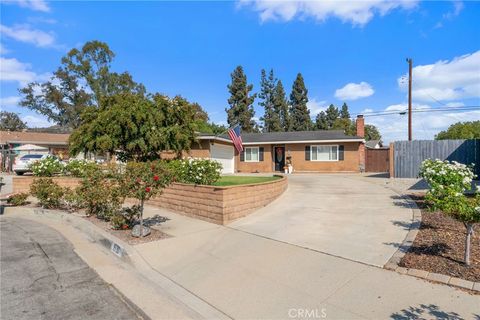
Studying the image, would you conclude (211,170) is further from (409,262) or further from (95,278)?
(409,262)

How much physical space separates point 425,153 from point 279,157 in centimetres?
1133

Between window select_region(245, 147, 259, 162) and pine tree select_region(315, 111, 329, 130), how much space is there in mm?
36164

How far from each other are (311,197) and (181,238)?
17.7 feet

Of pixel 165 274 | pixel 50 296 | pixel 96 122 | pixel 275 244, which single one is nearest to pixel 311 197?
pixel 275 244

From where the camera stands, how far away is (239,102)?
4647 cm

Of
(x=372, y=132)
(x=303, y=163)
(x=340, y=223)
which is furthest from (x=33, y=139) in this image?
(x=372, y=132)

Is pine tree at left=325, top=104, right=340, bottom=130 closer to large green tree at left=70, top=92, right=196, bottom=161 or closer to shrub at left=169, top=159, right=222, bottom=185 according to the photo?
large green tree at left=70, top=92, right=196, bottom=161

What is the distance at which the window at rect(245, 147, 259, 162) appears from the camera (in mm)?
25609

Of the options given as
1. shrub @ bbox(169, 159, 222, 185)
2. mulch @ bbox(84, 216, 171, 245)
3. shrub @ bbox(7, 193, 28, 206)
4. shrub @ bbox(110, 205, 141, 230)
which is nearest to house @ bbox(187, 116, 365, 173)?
shrub @ bbox(7, 193, 28, 206)

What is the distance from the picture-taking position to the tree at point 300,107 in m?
50.7

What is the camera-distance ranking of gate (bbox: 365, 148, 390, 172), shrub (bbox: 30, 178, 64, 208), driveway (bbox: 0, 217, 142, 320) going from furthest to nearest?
1. gate (bbox: 365, 148, 390, 172)
2. shrub (bbox: 30, 178, 64, 208)
3. driveway (bbox: 0, 217, 142, 320)

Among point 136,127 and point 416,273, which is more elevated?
point 136,127

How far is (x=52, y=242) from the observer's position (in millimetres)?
6672

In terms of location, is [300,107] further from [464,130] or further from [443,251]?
[443,251]
